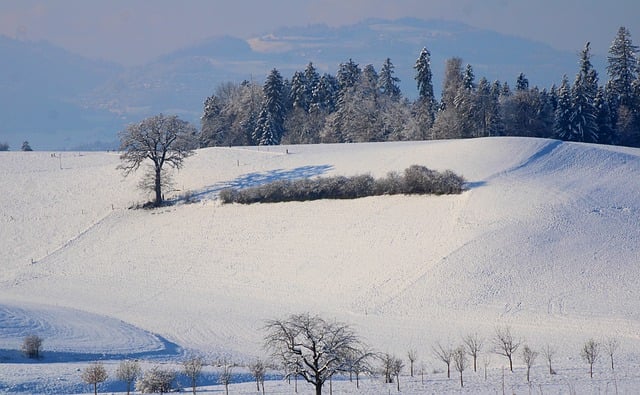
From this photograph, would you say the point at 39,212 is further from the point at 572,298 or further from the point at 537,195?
the point at 572,298

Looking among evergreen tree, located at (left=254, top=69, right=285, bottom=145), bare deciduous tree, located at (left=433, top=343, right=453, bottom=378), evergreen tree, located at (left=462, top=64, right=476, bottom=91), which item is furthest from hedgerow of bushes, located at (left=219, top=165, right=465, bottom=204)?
evergreen tree, located at (left=254, top=69, right=285, bottom=145)

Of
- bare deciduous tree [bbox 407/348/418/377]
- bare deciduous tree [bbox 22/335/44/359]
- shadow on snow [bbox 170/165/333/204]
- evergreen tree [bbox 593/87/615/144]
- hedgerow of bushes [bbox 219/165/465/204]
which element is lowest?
bare deciduous tree [bbox 407/348/418/377]

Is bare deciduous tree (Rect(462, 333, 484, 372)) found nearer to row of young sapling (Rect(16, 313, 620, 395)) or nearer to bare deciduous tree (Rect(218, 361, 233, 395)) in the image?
row of young sapling (Rect(16, 313, 620, 395))

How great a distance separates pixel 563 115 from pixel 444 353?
59.3 m

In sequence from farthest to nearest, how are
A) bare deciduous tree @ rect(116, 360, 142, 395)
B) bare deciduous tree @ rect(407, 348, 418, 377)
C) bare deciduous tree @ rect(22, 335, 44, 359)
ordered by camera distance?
bare deciduous tree @ rect(22, 335, 44, 359), bare deciduous tree @ rect(407, 348, 418, 377), bare deciduous tree @ rect(116, 360, 142, 395)

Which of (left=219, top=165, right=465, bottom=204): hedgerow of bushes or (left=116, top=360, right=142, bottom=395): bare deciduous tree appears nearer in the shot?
(left=116, top=360, right=142, bottom=395): bare deciduous tree

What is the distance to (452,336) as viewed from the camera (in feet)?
134

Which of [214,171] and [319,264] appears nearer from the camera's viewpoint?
[319,264]

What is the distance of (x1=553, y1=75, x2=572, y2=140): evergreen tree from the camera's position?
88250 millimetres

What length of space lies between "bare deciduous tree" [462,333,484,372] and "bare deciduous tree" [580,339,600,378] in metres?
4.12

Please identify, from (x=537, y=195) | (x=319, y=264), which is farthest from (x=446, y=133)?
(x=319, y=264)

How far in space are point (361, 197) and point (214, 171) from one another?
57.6 ft

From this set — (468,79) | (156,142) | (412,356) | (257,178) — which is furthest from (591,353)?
(468,79)

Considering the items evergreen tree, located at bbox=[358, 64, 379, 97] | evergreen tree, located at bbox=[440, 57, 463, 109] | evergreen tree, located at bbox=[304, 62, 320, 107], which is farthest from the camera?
evergreen tree, located at bbox=[304, 62, 320, 107]
